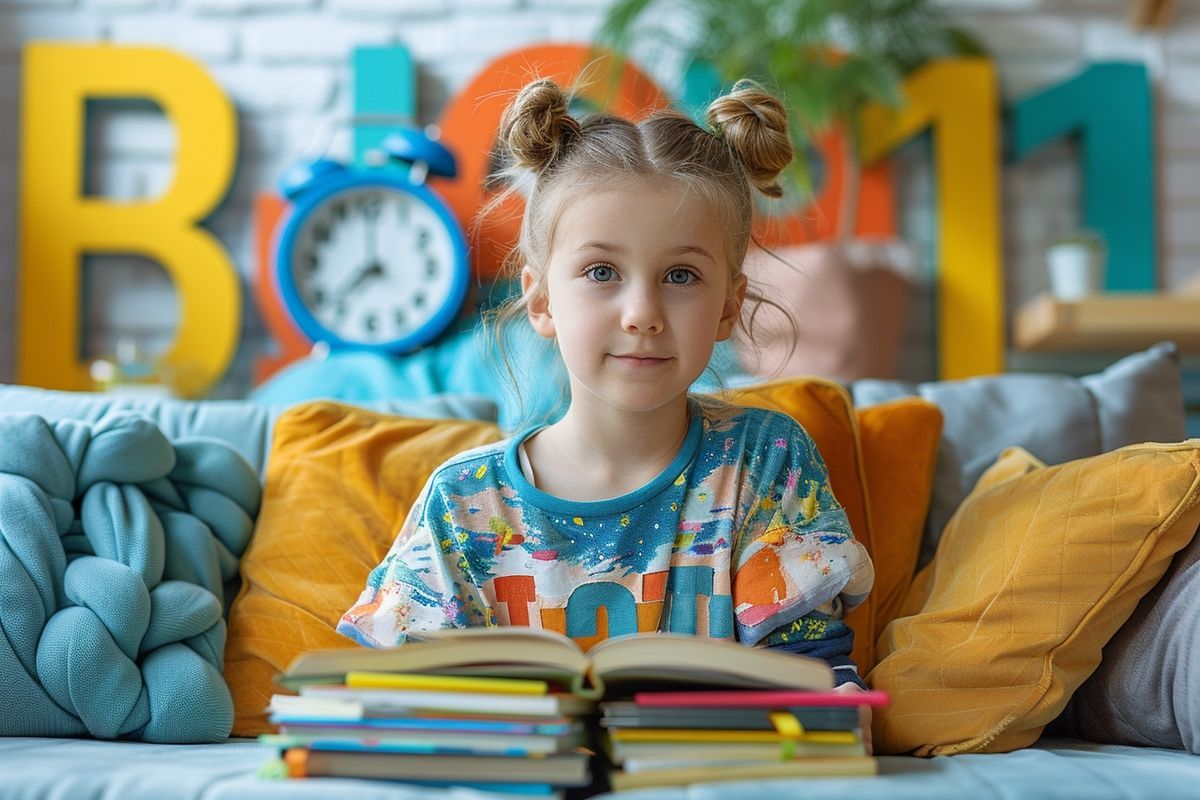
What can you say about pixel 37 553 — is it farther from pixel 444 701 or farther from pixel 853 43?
pixel 853 43

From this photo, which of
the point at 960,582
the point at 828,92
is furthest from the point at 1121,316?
the point at 960,582

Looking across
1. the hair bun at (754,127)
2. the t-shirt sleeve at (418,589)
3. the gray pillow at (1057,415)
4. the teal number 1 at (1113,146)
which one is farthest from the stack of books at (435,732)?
the teal number 1 at (1113,146)

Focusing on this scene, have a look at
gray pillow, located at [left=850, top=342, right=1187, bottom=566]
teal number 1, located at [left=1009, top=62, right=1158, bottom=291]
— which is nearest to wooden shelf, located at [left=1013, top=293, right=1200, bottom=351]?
teal number 1, located at [left=1009, top=62, right=1158, bottom=291]

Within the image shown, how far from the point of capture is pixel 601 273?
122 centimetres

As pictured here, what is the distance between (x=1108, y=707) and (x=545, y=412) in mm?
656

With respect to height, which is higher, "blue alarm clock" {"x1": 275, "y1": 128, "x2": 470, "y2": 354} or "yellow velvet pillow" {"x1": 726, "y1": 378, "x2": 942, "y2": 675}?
"blue alarm clock" {"x1": 275, "y1": 128, "x2": 470, "y2": 354}

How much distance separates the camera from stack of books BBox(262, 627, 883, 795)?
91 centimetres

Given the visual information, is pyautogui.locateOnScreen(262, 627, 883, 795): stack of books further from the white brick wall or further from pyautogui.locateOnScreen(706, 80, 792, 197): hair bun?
the white brick wall

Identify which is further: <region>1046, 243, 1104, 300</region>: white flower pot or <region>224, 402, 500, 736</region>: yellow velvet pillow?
<region>1046, 243, 1104, 300</region>: white flower pot

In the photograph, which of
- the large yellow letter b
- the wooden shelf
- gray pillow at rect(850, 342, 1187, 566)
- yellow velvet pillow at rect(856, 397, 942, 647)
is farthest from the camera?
the large yellow letter b

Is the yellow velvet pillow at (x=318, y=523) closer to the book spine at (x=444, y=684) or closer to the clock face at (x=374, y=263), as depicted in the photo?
the book spine at (x=444, y=684)

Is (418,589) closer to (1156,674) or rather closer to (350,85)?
(1156,674)

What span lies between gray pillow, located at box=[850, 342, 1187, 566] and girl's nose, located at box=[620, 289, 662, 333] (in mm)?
502

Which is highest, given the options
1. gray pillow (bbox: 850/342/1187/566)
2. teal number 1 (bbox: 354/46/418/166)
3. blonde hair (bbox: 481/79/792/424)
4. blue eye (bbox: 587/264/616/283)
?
teal number 1 (bbox: 354/46/418/166)
